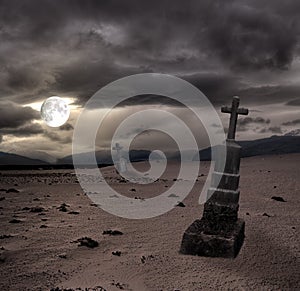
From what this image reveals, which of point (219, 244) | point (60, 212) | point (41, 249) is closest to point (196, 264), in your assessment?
point (219, 244)

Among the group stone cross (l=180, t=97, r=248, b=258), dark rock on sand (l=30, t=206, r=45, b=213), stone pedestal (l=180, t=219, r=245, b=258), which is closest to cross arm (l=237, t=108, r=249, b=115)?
stone cross (l=180, t=97, r=248, b=258)

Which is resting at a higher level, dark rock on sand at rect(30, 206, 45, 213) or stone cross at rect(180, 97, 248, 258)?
stone cross at rect(180, 97, 248, 258)

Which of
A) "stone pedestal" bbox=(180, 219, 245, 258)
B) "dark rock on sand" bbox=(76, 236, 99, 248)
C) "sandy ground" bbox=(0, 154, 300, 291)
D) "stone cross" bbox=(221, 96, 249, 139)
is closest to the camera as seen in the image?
"sandy ground" bbox=(0, 154, 300, 291)

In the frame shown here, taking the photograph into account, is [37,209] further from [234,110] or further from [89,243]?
[234,110]

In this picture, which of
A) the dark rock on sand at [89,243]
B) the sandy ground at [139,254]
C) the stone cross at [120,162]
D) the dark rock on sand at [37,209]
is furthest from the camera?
the stone cross at [120,162]

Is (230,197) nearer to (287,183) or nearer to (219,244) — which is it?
(219,244)

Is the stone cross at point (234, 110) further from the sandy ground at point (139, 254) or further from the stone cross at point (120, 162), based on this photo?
the stone cross at point (120, 162)

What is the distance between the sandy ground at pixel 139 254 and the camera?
9500mm

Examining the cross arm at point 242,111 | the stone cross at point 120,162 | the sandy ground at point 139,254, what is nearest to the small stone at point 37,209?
the sandy ground at point 139,254

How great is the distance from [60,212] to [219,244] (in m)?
10.6

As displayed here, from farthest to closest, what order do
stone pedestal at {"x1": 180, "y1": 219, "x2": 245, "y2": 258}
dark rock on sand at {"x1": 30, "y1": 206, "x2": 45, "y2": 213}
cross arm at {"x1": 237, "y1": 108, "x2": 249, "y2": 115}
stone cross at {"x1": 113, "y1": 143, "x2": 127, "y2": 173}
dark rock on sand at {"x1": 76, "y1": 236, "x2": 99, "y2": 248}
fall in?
stone cross at {"x1": 113, "y1": 143, "x2": 127, "y2": 173}, dark rock on sand at {"x1": 30, "y1": 206, "x2": 45, "y2": 213}, cross arm at {"x1": 237, "y1": 108, "x2": 249, "y2": 115}, dark rock on sand at {"x1": 76, "y1": 236, "x2": 99, "y2": 248}, stone pedestal at {"x1": 180, "y1": 219, "x2": 245, "y2": 258}

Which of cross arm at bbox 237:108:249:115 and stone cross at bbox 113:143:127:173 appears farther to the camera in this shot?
stone cross at bbox 113:143:127:173

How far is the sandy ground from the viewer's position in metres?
9.50

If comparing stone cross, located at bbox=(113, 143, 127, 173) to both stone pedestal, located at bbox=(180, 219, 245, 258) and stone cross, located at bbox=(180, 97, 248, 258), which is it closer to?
stone cross, located at bbox=(180, 97, 248, 258)
